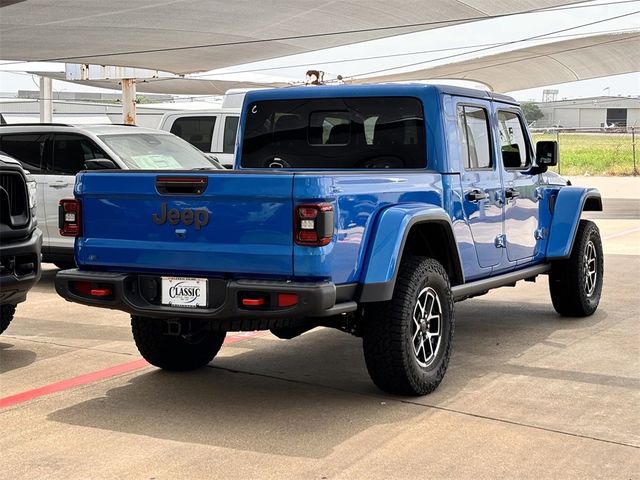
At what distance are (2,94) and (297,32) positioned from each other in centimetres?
Answer: 6691

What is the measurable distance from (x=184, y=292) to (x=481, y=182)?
2369 mm

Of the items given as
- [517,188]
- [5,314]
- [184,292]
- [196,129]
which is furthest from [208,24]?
[184,292]

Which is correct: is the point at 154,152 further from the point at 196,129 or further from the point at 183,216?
the point at 183,216

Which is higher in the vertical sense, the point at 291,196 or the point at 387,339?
the point at 291,196

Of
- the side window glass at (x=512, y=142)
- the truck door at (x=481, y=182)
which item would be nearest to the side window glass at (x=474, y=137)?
the truck door at (x=481, y=182)

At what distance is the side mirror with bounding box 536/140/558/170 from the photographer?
25.8 feet

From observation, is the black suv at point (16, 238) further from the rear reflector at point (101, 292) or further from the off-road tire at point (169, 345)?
the rear reflector at point (101, 292)

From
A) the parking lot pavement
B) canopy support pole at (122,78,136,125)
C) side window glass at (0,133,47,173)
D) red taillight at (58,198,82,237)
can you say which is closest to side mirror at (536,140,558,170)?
the parking lot pavement

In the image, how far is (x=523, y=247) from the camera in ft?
25.1

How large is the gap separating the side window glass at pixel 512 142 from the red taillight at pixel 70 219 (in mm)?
3109

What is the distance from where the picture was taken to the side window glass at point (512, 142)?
24.7 feet

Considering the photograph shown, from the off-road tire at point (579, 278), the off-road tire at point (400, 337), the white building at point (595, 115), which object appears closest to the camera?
the off-road tire at point (400, 337)

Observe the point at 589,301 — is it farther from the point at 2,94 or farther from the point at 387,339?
the point at 2,94

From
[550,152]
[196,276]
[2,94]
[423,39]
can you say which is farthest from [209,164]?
[2,94]
